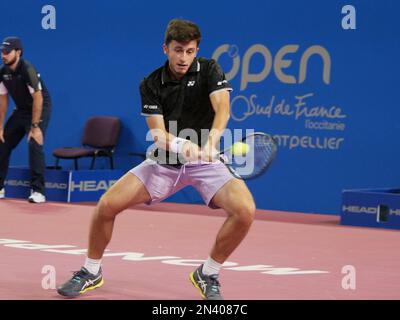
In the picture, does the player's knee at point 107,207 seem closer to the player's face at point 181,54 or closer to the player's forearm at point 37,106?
the player's face at point 181,54

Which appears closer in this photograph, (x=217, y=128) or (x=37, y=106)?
(x=217, y=128)

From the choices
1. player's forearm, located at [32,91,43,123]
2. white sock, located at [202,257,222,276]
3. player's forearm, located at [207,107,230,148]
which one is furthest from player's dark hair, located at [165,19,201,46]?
player's forearm, located at [32,91,43,123]

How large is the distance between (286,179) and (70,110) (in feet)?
12.3

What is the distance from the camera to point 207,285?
21.2 ft

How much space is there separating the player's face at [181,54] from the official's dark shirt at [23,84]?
636 centimetres

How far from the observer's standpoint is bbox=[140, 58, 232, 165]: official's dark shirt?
259 inches

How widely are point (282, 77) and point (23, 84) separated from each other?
3.31 m

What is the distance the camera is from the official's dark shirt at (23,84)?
12586 mm

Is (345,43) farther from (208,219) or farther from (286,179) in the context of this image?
(208,219)

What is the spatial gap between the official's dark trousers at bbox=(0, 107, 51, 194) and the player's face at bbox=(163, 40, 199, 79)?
652cm

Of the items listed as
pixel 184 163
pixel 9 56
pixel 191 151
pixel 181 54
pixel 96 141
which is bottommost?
pixel 96 141

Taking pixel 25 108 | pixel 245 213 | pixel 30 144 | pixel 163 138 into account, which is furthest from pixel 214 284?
pixel 25 108

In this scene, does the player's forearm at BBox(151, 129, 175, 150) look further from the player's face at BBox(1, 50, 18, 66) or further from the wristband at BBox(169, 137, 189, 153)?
the player's face at BBox(1, 50, 18, 66)

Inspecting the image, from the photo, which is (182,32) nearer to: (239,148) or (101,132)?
(239,148)
